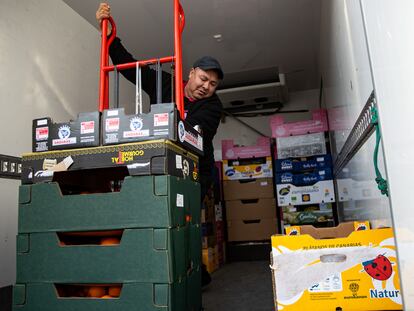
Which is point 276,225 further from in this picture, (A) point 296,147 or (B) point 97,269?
(B) point 97,269

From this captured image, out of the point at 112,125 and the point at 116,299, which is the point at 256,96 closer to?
the point at 112,125

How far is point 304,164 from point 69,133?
2306 mm

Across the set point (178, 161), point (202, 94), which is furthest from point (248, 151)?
point (178, 161)

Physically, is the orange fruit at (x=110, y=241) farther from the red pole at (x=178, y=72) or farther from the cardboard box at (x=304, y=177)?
the cardboard box at (x=304, y=177)

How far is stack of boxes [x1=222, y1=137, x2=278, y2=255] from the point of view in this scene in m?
3.18

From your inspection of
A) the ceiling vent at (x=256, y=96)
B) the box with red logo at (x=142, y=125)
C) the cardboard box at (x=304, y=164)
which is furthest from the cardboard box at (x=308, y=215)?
the box with red logo at (x=142, y=125)

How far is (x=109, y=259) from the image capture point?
1004mm

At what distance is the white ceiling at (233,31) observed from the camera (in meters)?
2.47

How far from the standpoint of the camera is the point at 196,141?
1.30m

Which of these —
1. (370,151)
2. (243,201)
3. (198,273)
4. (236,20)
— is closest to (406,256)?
(370,151)

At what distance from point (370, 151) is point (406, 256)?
48 centimetres

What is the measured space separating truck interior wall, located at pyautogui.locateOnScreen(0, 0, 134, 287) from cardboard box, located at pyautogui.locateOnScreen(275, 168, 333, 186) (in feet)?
5.42

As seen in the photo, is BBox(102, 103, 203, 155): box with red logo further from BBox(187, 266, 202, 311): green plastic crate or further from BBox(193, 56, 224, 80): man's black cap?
BBox(193, 56, 224, 80): man's black cap

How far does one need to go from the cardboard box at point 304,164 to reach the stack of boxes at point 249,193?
0.21 m
